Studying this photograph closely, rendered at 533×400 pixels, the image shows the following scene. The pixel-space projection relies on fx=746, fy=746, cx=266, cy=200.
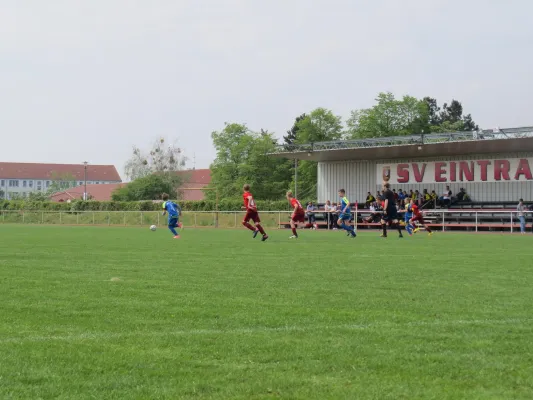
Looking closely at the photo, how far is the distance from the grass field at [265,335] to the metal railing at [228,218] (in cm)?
2776

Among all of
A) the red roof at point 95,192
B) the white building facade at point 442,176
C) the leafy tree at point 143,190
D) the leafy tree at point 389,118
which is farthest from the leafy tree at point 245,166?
the red roof at point 95,192

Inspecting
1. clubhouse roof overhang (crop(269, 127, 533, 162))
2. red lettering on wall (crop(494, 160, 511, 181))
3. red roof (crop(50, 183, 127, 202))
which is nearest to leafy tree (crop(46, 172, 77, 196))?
red roof (crop(50, 183, 127, 202))

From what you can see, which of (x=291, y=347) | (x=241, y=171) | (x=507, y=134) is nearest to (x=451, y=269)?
(x=291, y=347)

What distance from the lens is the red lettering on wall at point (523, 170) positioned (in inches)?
1608

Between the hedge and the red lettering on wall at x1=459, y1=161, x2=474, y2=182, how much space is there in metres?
16.7

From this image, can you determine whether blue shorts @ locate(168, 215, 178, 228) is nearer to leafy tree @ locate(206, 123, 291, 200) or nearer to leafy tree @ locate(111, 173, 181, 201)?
leafy tree @ locate(206, 123, 291, 200)

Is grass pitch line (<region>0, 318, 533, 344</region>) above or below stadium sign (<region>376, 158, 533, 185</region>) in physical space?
below

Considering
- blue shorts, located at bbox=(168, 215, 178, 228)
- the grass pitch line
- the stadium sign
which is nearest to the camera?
the grass pitch line

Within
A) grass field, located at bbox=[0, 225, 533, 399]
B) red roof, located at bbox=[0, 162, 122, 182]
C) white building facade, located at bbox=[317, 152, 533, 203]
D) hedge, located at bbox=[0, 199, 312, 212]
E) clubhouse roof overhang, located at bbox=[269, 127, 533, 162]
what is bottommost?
grass field, located at bbox=[0, 225, 533, 399]

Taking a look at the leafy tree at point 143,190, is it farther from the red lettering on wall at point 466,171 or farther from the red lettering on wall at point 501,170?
the red lettering on wall at point 501,170

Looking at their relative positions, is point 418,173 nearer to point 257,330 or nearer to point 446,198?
point 446,198

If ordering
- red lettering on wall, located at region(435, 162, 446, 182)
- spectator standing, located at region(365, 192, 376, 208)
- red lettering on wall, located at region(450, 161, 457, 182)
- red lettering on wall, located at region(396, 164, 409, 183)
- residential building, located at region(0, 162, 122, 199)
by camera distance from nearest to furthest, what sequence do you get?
red lettering on wall, located at region(450, 161, 457, 182)
red lettering on wall, located at region(435, 162, 446, 182)
spectator standing, located at region(365, 192, 376, 208)
red lettering on wall, located at region(396, 164, 409, 183)
residential building, located at region(0, 162, 122, 199)

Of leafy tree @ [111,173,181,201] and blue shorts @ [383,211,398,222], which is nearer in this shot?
blue shorts @ [383,211,398,222]

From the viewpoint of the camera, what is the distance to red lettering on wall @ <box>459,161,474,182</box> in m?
43.2
